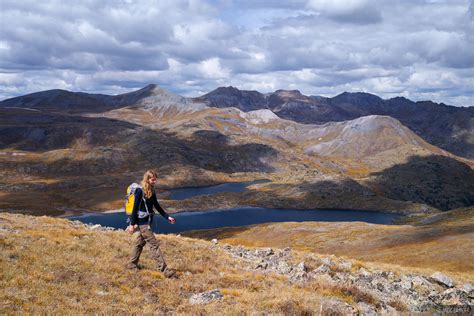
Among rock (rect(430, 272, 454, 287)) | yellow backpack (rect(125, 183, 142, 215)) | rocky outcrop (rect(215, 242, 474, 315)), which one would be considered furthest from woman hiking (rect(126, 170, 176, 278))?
rock (rect(430, 272, 454, 287))

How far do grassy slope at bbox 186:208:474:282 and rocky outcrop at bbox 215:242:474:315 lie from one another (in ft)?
38.7

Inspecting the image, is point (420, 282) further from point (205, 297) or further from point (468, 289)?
point (205, 297)

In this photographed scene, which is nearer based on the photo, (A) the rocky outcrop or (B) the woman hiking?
(B) the woman hiking

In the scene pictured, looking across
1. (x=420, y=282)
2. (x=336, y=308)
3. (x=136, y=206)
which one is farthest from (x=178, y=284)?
(x=420, y=282)

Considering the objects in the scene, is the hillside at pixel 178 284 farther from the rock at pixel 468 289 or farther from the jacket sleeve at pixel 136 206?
the jacket sleeve at pixel 136 206

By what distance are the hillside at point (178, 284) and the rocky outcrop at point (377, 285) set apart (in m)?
0.07

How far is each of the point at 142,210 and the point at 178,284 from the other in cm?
381

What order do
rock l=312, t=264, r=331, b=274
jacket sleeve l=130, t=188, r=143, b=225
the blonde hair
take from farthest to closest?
rock l=312, t=264, r=331, b=274 → the blonde hair → jacket sleeve l=130, t=188, r=143, b=225

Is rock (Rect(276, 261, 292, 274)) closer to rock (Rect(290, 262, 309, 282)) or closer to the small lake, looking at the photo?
rock (Rect(290, 262, 309, 282))

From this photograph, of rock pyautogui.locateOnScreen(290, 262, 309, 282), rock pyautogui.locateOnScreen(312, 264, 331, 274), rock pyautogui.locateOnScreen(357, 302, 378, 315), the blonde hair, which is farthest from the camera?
rock pyautogui.locateOnScreen(312, 264, 331, 274)

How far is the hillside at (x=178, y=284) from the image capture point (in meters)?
15.3

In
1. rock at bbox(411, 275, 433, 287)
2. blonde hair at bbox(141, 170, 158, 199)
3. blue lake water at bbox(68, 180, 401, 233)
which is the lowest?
blue lake water at bbox(68, 180, 401, 233)

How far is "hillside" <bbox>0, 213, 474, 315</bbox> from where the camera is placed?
15.3m

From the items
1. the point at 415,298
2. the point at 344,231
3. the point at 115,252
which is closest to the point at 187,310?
the point at 115,252
